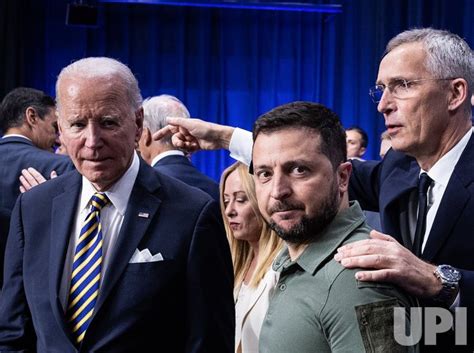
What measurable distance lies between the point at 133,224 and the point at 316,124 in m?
0.53

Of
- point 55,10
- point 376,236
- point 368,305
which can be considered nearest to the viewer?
point 368,305

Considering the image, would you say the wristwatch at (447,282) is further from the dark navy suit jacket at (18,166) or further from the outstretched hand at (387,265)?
the dark navy suit jacket at (18,166)

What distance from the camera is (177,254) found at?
1810mm

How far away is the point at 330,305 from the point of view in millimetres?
1426

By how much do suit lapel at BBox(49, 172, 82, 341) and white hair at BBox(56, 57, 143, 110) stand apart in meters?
0.25

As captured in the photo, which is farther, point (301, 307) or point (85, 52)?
point (85, 52)

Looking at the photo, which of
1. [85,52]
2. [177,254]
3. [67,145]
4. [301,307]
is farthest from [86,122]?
[85,52]

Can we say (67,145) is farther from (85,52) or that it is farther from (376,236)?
(85,52)

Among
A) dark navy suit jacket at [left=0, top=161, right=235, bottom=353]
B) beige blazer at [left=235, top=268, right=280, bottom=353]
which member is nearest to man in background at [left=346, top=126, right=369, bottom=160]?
beige blazer at [left=235, top=268, right=280, bottom=353]

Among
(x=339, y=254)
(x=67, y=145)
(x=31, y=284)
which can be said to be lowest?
(x=31, y=284)

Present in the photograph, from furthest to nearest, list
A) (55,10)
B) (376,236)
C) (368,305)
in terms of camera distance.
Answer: (55,10) < (376,236) < (368,305)

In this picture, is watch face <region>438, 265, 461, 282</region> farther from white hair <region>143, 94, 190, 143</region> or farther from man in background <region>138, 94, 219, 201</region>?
white hair <region>143, 94, 190, 143</region>

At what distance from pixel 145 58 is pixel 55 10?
3.14 feet

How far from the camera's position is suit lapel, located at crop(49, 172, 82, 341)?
1.75 m
